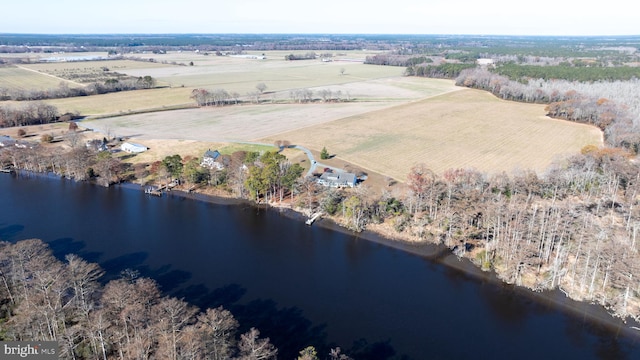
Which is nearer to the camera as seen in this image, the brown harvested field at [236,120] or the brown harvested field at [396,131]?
the brown harvested field at [396,131]

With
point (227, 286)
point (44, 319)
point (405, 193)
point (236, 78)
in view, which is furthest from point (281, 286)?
point (236, 78)

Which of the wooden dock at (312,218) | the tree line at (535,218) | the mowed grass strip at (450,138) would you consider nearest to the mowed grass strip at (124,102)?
the mowed grass strip at (450,138)

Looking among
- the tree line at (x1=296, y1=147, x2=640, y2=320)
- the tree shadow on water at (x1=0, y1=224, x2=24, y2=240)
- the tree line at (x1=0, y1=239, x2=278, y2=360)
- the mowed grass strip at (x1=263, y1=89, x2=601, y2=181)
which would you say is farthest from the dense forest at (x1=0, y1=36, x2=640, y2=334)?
the tree line at (x1=0, y1=239, x2=278, y2=360)

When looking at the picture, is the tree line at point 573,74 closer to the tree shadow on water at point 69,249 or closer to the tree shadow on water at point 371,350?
the tree shadow on water at point 371,350

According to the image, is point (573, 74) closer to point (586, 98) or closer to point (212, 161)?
point (586, 98)

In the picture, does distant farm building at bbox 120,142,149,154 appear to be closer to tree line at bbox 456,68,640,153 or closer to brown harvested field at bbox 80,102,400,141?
brown harvested field at bbox 80,102,400,141

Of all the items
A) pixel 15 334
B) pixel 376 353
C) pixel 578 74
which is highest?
pixel 578 74

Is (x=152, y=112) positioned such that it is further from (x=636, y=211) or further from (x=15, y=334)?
(x=636, y=211)

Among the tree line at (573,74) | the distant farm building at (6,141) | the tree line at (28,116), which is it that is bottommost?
the distant farm building at (6,141)
